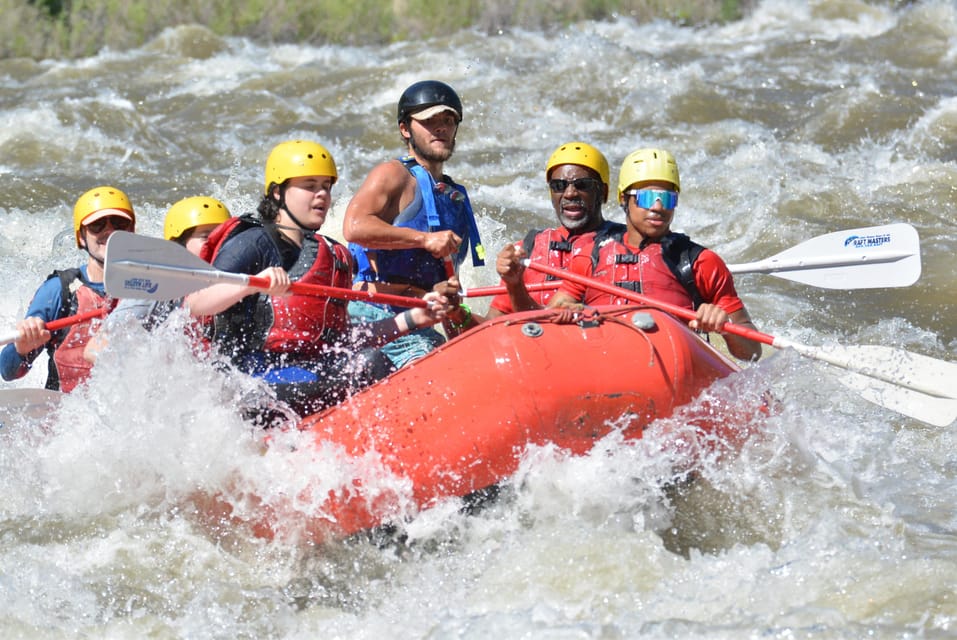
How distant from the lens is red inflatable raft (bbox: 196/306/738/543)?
4168 mm

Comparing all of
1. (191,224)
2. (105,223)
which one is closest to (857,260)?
→ (191,224)

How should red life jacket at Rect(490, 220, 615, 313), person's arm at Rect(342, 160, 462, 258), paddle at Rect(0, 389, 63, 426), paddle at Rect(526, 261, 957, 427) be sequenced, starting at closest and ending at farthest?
person's arm at Rect(342, 160, 462, 258) < paddle at Rect(526, 261, 957, 427) < paddle at Rect(0, 389, 63, 426) < red life jacket at Rect(490, 220, 615, 313)

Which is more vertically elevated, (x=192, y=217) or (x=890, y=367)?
(x=192, y=217)

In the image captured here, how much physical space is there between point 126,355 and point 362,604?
48.2 inches

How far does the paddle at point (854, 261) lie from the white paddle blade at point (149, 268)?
1.47 meters

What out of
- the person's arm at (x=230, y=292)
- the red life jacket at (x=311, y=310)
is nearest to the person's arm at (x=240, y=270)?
the person's arm at (x=230, y=292)

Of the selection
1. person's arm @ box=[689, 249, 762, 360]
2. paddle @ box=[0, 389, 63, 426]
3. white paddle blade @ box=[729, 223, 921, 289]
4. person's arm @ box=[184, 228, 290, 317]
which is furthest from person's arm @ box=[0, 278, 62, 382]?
white paddle blade @ box=[729, 223, 921, 289]

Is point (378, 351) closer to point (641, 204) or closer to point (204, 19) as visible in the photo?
point (641, 204)

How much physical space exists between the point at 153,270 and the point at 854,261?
2.95 metres

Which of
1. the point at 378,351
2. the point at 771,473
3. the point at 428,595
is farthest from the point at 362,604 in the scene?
the point at 771,473

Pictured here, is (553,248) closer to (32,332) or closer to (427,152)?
(427,152)

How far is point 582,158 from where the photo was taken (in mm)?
5320

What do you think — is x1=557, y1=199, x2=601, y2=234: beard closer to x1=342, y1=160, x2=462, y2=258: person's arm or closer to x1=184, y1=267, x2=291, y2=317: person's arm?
x1=342, y1=160, x2=462, y2=258: person's arm

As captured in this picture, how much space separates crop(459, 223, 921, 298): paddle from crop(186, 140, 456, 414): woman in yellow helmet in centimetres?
98
